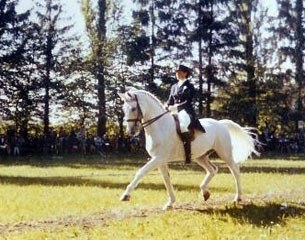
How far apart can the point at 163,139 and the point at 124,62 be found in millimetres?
37954

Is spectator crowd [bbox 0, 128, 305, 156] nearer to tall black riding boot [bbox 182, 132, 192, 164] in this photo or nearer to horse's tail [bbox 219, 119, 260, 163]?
horse's tail [bbox 219, 119, 260, 163]

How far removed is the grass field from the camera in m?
10.1

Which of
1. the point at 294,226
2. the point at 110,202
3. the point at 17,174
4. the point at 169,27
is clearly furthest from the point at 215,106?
the point at 294,226

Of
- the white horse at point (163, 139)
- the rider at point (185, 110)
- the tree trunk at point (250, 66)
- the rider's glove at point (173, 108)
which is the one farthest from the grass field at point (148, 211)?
the tree trunk at point (250, 66)

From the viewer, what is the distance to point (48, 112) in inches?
1925

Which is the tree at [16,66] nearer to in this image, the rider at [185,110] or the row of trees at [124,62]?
the row of trees at [124,62]

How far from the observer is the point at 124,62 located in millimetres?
50312

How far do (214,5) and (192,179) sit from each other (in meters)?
32.5

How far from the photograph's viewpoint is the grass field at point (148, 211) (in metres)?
10.1

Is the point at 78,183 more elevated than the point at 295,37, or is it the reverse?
the point at 295,37

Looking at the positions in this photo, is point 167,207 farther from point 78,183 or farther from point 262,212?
point 78,183

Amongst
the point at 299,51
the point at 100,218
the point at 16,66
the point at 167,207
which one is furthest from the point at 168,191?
the point at 299,51

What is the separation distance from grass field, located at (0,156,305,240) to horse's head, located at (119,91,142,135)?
1.80 meters

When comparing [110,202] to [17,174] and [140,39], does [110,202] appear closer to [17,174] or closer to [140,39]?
[17,174]
